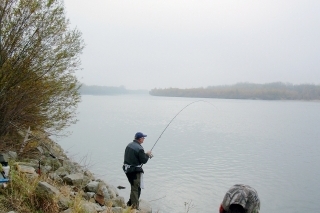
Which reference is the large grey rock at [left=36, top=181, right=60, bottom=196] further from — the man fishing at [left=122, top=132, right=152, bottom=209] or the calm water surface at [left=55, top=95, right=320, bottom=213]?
the calm water surface at [left=55, top=95, right=320, bottom=213]

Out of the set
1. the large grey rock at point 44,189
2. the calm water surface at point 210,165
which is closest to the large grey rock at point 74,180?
the large grey rock at point 44,189

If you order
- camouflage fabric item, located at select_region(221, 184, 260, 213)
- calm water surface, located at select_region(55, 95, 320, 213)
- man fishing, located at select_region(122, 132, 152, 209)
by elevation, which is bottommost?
calm water surface, located at select_region(55, 95, 320, 213)

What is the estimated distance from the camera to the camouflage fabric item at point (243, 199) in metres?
1.60

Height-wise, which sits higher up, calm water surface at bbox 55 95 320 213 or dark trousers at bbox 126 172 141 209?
dark trousers at bbox 126 172 141 209

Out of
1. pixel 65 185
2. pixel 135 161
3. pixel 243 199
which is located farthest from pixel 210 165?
pixel 243 199

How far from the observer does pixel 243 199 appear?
1602mm

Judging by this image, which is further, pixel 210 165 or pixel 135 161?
pixel 210 165

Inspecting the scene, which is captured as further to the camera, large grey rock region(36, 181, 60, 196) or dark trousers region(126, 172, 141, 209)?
dark trousers region(126, 172, 141, 209)

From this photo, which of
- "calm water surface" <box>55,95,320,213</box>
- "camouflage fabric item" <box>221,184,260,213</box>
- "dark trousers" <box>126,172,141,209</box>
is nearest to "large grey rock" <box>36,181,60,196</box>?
"dark trousers" <box>126,172,141,209</box>

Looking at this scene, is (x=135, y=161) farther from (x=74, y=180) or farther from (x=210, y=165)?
(x=210, y=165)

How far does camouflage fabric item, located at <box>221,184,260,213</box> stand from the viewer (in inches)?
62.9

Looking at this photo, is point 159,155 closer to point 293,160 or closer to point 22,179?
point 293,160

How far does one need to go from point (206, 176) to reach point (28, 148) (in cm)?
766

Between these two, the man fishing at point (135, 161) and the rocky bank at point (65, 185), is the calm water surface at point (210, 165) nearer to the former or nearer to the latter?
the rocky bank at point (65, 185)
